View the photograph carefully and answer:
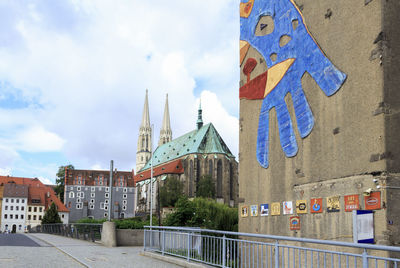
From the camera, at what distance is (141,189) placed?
11206 centimetres

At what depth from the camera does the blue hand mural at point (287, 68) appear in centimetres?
1161

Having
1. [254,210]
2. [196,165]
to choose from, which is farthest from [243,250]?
[196,165]

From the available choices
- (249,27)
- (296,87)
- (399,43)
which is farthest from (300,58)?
(249,27)

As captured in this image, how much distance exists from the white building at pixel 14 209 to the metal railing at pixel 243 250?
9290cm

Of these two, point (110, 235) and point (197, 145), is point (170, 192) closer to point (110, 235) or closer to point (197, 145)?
point (197, 145)

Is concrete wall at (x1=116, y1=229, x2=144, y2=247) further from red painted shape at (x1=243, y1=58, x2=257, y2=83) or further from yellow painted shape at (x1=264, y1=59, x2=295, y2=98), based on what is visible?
yellow painted shape at (x1=264, y1=59, x2=295, y2=98)

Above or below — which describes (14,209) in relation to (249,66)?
below

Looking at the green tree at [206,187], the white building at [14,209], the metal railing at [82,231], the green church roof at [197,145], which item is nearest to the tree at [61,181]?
the white building at [14,209]

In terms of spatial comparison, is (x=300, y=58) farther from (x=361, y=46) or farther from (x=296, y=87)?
(x=361, y=46)

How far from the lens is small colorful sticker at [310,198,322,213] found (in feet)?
36.7

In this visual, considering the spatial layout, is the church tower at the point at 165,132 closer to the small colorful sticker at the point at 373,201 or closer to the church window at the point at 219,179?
the church window at the point at 219,179

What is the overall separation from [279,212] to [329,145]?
9.43ft

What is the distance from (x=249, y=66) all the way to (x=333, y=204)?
6742 millimetres

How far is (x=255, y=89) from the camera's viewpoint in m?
15.3
